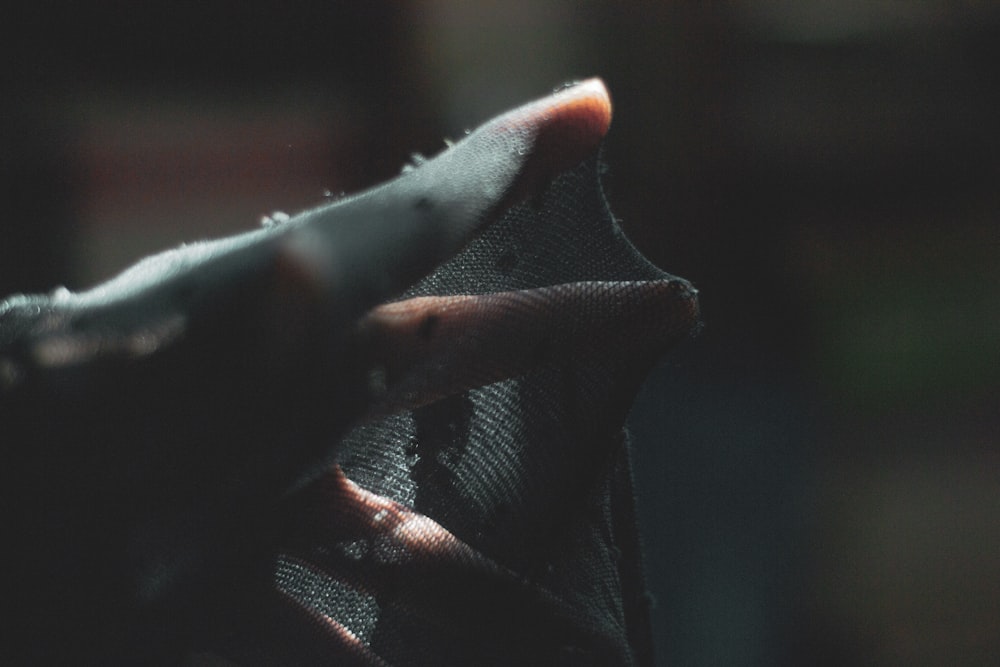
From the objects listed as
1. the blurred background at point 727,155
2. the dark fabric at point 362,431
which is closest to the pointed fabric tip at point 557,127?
the dark fabric at point 362,431

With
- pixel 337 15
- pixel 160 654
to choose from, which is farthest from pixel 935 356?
pixel 160 654

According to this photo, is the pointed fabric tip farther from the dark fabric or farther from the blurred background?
the blurred background

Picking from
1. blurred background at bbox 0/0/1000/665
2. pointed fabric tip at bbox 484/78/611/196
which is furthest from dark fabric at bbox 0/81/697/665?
blurred background at bbox 0/0/1000/665

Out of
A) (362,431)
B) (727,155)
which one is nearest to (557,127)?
(362,431)

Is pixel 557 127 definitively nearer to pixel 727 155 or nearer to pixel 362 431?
pixel 362 431

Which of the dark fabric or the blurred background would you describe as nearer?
the dark fabric

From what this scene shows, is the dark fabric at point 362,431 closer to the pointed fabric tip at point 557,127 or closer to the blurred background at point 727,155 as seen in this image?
the pointed fabric tip at point 557,127

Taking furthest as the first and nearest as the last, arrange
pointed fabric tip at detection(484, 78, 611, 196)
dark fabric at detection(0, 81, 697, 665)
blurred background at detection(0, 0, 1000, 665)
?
blurred background at detection(0, 0, 1000, 665) < pointed fabric tip at detection(484, 78, 611, 196) < dark fabric at detection(0, 81, 697, 665)

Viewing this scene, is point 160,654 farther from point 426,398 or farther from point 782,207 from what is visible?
point 782,207
